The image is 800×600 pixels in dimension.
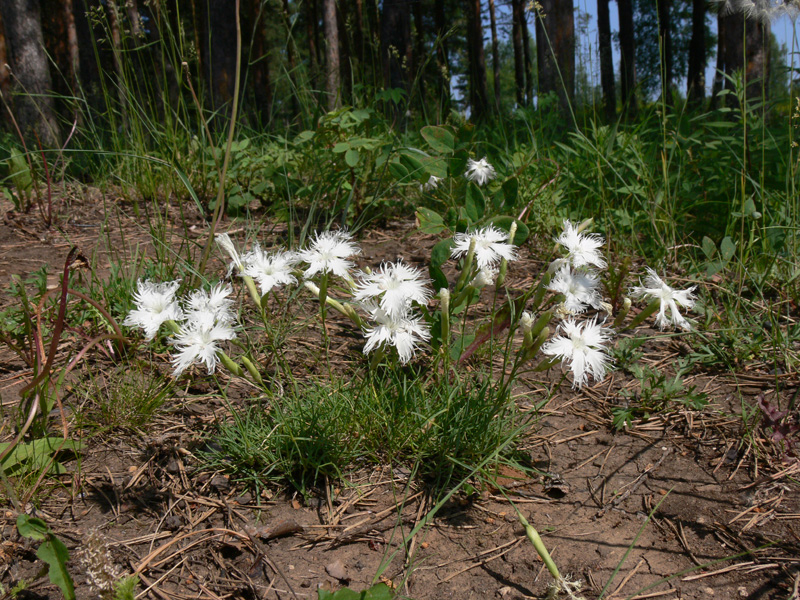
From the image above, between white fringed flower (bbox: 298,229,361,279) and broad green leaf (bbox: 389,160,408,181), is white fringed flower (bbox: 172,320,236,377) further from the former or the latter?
broad green leaf (bbox: 389,160,408,181)

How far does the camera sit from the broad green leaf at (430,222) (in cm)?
191

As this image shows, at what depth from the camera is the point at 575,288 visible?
1394 mm

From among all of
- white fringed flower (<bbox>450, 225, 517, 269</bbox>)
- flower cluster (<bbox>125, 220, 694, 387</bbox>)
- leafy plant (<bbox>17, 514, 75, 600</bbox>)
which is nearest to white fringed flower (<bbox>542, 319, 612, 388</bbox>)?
flower cluster (<bbox>125, 220, 694, 387</bbox>)

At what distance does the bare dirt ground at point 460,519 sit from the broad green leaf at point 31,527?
6.5 inches

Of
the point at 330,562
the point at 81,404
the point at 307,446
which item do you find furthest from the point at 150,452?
the point at 330,562

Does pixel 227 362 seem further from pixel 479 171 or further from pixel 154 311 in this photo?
pixel 479 171

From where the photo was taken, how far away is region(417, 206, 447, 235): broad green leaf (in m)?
1.91

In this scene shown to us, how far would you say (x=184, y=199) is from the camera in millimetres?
3217

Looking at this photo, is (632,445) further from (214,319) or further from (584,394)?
(214,319)

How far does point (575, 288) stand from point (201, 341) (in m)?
0.92

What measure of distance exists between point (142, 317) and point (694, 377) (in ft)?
5.76

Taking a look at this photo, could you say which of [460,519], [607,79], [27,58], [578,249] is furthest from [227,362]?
[607,79]

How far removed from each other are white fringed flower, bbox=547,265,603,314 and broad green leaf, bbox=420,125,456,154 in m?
0.81

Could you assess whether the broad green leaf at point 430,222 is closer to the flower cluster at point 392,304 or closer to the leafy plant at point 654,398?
the flower cluster at point 392,304
